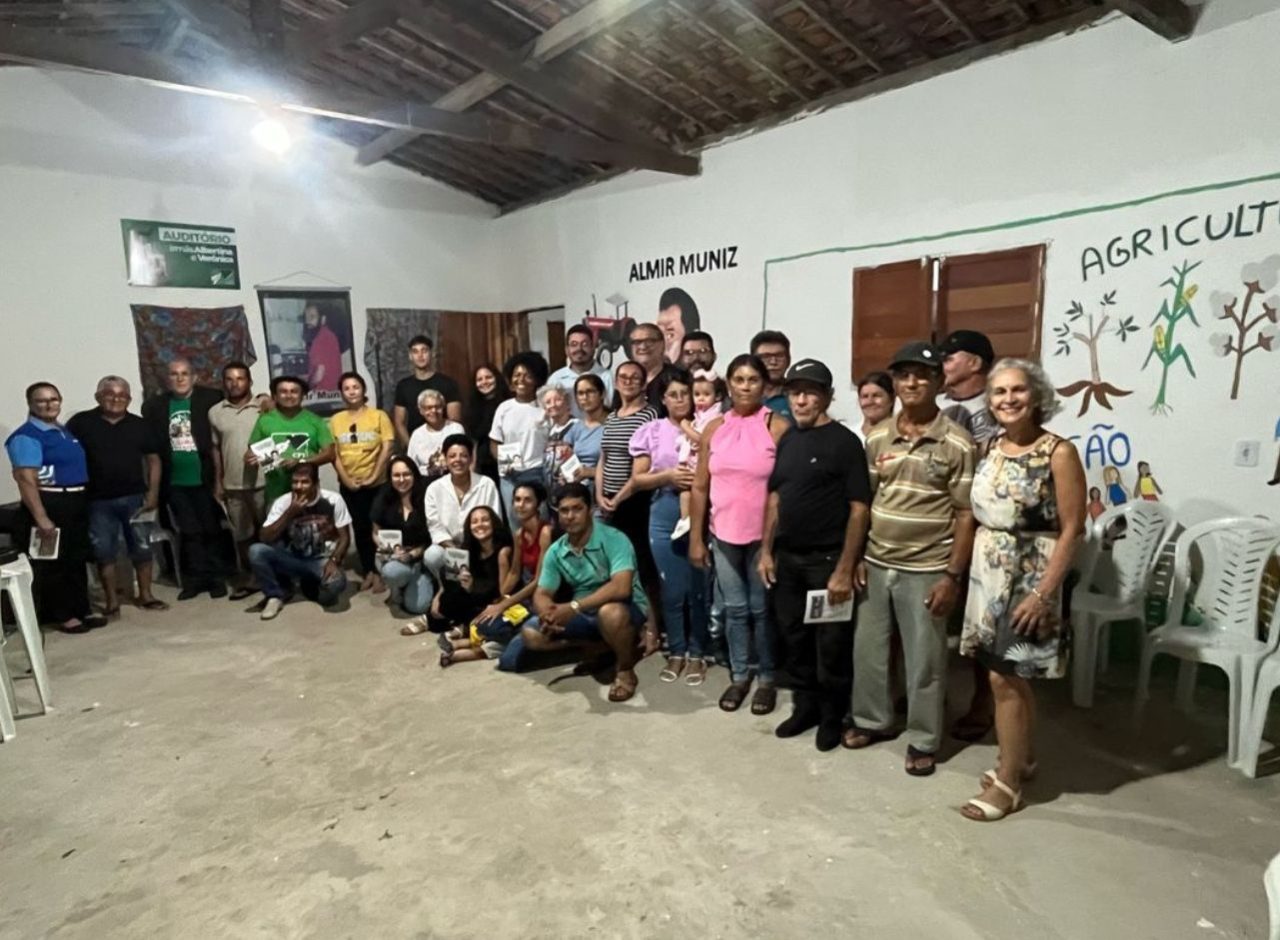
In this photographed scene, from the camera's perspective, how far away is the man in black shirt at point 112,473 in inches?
178

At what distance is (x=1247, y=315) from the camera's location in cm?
301

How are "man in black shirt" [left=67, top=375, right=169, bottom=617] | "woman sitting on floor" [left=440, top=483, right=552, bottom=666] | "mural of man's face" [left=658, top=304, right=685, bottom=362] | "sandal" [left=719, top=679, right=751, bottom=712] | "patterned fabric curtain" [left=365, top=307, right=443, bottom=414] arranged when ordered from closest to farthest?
"sandal" [left=719, top=679, right=751, bottom=712], "woman sitting on floor" [left=440, top=483, right=552, bottom=666], "man in black shirt" [left=67, top=375, right=169, bottom=617], "mural of man's face" [left=658, top=304, right=685, bottom=362], "patterned fabric curtain" [left=365, top=307, right=443, bottom=414]

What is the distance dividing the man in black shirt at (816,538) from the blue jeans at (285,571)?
296cm

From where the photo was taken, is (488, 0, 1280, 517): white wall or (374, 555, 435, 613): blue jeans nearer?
(488, 0, 1280, 517): white wall

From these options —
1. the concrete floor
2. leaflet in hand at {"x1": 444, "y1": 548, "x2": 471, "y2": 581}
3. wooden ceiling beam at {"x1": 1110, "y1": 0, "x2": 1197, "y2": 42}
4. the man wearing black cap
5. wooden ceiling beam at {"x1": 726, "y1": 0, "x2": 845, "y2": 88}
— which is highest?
wooden ceiling beam at {"x1": 726, "y1": 0, "x2": 845, "y2": 88}

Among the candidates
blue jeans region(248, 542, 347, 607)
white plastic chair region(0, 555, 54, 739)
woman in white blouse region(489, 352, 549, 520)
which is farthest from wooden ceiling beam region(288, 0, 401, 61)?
white plastic chair region(0, 555, 54, 739)

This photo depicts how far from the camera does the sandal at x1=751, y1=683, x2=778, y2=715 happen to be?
309cm

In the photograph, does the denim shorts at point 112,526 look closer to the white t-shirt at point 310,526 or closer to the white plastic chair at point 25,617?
the white t-shirt at point 310,526

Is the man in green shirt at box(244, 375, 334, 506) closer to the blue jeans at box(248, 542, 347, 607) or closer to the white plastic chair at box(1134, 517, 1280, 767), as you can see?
the blue jeans at box(248, 542, 347, 607)

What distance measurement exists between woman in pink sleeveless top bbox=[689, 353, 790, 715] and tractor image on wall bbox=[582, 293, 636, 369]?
3.08 metres

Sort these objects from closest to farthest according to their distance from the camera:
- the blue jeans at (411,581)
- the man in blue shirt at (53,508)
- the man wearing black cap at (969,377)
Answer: the man wearing black cap at (969,377) < the man in blue shirt at (53,508) < the blue jeans at (411,581)

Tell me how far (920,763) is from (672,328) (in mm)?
3658

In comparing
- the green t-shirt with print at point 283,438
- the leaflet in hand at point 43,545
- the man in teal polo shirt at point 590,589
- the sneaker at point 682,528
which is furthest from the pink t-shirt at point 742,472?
the leaflet in hand at point 43,545

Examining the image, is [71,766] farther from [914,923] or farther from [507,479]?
[914,923]
